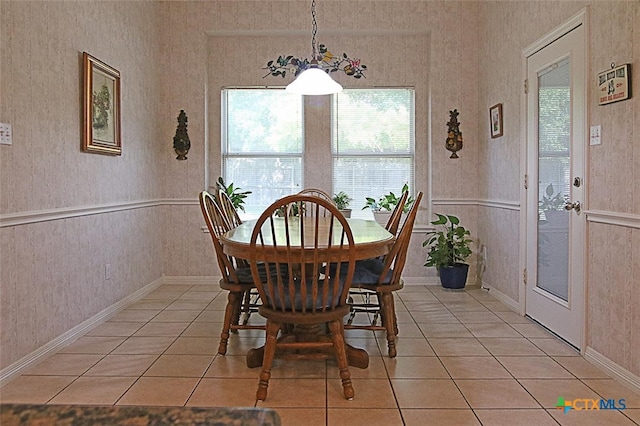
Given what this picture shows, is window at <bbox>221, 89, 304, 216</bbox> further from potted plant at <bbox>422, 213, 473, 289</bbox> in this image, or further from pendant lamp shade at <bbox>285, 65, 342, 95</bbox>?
pendant lamp shade at <bbox>285, 65, 342, 95</bbox>

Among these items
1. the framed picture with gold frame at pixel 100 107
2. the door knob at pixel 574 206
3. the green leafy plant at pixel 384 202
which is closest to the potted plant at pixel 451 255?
the green leafy plant at pixel 384 202

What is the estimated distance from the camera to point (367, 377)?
2.68m

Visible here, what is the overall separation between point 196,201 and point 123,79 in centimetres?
142

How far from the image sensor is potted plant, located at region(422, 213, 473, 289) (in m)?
4.86

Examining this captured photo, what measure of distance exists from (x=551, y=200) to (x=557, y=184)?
0.15 meters

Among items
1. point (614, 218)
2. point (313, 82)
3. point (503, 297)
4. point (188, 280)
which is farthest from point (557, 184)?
point (188, 280)

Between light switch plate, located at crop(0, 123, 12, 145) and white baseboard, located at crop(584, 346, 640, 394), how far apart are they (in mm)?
3320

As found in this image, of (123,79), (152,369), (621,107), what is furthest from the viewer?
(123,79)

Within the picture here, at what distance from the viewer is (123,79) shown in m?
4.23

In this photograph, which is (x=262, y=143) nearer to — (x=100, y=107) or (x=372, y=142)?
(x=372, y=142)

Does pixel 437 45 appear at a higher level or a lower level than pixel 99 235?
higher

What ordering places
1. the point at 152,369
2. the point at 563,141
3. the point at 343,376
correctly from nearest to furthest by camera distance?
the point at 343,376 → the point at 152,369 → the point at 563,141

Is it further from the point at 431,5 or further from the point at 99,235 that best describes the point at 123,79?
the point at 431,5

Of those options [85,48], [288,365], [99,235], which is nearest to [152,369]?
[288,365]
